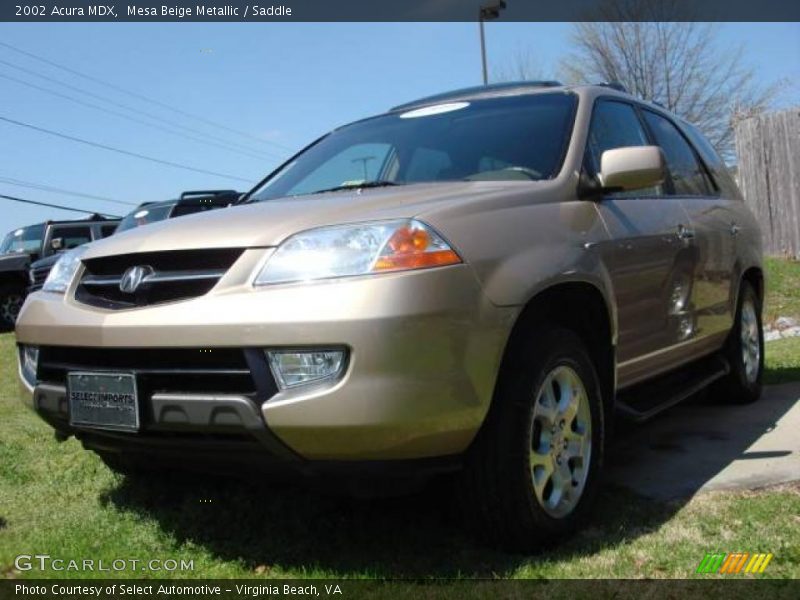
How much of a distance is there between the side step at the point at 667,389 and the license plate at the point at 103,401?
203cm

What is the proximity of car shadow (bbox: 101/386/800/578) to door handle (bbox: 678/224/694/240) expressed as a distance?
1.10 meters

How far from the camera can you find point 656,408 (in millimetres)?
3812

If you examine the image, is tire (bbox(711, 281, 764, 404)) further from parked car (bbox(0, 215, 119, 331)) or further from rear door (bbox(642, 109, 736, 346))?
parked car (bbox(0, 215, 119, 331))

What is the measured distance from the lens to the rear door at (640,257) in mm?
3555

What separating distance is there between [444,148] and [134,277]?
5.21 feet

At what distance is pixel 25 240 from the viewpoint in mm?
15352

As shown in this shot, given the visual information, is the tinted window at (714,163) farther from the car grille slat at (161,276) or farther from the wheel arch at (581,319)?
the car grille slat at (161,276)

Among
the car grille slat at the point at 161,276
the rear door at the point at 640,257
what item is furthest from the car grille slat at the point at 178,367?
the rear door at the point at 640,257

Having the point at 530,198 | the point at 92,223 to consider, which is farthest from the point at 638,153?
the point at 92,223

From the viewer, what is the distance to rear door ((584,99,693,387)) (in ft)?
11.7

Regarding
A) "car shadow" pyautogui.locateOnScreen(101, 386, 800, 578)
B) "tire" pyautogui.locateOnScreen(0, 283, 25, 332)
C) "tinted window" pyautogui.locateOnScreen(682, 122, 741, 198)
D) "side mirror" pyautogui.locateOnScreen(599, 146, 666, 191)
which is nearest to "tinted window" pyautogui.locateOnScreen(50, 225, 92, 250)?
"tire" pyautogui.locateOnScreen(0, 283, 25, 332)

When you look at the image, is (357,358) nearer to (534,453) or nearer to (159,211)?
(534,453)
